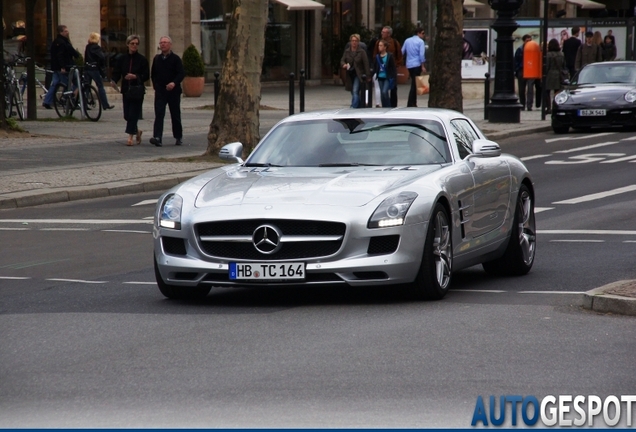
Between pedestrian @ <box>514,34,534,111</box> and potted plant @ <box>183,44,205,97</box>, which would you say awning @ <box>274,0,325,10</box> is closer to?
potted plant @ <box>183,44,205,97</box>

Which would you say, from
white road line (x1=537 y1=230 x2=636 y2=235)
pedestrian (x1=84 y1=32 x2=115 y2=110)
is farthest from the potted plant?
white road line (x1=537 y1=230 x2=636 y2=235)

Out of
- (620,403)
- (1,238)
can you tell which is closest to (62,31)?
(1,238)

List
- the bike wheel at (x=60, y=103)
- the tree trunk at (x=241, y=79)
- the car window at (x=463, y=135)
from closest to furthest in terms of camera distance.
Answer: the car window at (x=463, y=135)
the tree trunk at (x=241, y=79)
the bike wheel at (x=60, y=103)

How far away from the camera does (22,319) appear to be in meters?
8.73

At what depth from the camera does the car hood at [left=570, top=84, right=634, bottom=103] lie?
94.0ft

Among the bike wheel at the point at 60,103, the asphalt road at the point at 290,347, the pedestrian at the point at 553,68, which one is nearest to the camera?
the asphalt road at the point at 290,347

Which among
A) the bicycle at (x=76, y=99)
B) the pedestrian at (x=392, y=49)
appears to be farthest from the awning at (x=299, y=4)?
the bicycle at (x=76, y=99)

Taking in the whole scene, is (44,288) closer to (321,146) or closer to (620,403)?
(321,146)

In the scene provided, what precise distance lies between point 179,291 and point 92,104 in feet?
71.3

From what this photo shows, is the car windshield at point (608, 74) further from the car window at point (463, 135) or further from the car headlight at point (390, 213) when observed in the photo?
the car headlight at point (390, 213)

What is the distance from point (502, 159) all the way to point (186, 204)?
A: 284 cm

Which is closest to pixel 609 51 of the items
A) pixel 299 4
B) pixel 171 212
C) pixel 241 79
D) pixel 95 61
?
pixel 299 4

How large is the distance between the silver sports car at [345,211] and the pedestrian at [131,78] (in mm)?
13380

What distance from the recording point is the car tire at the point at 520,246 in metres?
10.6
